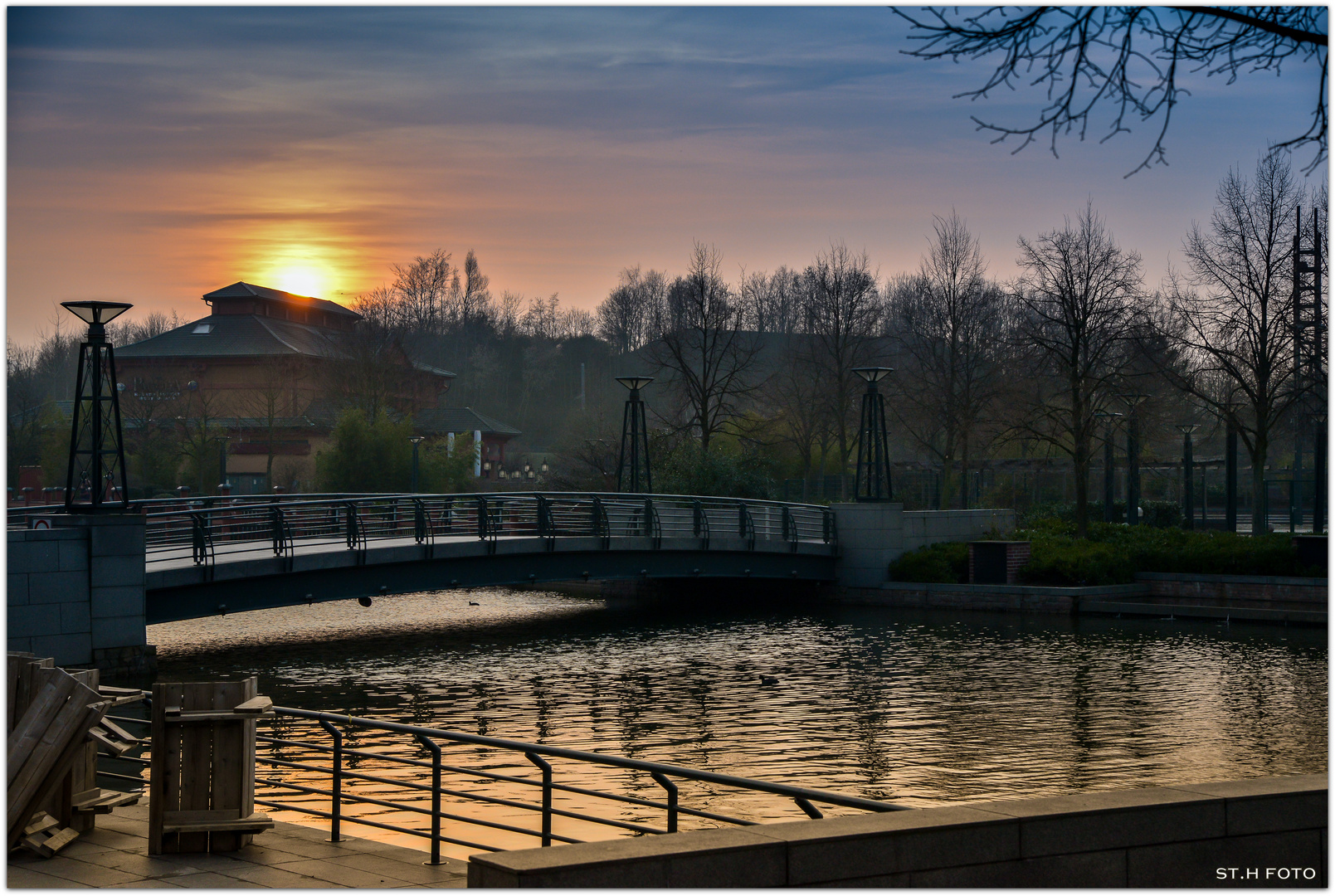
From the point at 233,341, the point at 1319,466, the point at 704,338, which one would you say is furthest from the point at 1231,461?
the point at 233,341

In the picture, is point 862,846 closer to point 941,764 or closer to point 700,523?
point 941,764

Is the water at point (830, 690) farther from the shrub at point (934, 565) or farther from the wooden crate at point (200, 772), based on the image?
the wooden crate at point (200, 772)

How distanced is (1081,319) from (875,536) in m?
8.35

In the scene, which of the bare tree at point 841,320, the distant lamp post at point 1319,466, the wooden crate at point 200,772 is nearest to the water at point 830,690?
the wooden crate at point 200,772

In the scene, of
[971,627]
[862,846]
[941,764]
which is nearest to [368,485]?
[971,627]

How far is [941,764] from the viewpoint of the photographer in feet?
44.4

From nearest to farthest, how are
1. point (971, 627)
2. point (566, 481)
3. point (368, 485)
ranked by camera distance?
1. point (971, 627)
2. point (566, 481)
3. point (368, 485)

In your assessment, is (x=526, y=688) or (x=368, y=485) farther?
(x=368, y=485)

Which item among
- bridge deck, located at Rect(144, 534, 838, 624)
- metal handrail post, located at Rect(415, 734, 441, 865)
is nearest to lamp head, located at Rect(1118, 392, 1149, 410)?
bridge deck, located at Rect(144, 534, 838, 624)

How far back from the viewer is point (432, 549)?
78.7ft

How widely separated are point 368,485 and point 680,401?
42.8ft

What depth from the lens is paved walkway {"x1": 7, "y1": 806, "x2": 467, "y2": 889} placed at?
7.00 m

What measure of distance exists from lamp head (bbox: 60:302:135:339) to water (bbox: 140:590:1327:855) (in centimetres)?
521

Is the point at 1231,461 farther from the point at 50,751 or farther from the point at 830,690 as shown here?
the point at 50,751
